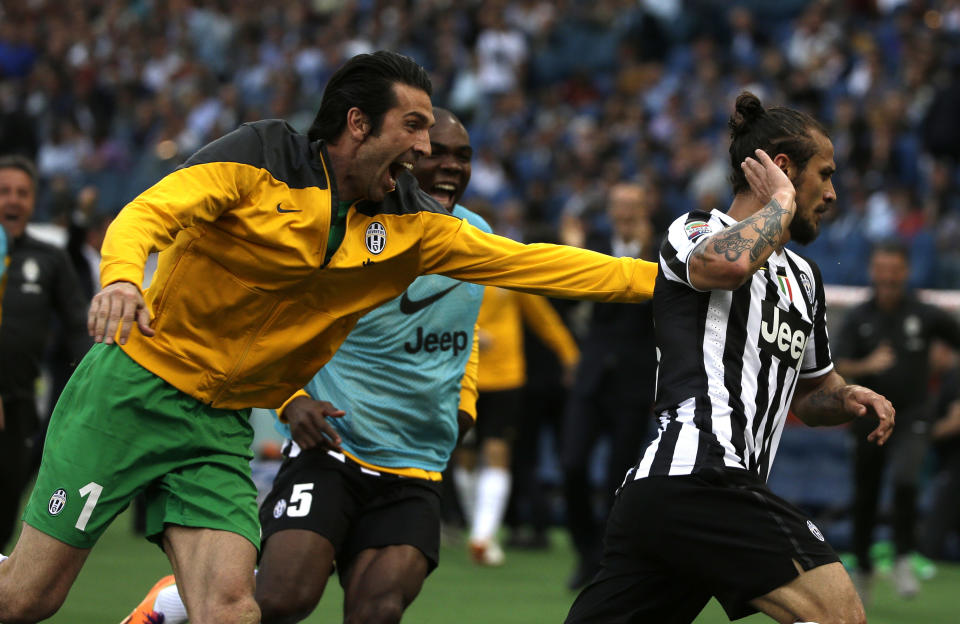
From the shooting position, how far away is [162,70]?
83.5ft

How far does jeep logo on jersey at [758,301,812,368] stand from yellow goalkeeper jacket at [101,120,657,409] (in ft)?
1.65

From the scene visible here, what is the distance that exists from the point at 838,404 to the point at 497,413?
657cm

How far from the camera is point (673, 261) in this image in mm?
4344

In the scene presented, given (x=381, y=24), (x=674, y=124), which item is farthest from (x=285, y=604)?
(x=381, y=24)

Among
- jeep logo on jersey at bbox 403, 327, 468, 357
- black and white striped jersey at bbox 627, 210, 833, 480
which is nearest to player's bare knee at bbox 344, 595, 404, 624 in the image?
jeep logo on jersey at bbox 403, 327, 468, 357

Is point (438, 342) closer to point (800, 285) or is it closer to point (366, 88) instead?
point (366, 88)

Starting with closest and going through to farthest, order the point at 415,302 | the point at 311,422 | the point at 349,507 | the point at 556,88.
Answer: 1. the point at 311,422
2. the point at 349,507
3. the point at 415,302
4. the point at 556,88

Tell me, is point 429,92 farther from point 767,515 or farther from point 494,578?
point 494,578

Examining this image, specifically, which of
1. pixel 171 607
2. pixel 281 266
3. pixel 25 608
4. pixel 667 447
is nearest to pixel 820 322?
pixel 667 447

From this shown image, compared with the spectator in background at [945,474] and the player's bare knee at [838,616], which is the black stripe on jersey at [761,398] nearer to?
the player's bare knee at [838,616]

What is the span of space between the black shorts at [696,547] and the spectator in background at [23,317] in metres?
4.34

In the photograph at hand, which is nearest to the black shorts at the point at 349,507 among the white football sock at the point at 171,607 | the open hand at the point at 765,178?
the white football sock at the point at 171,607

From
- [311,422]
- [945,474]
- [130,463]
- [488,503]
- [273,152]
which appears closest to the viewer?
[273,152]

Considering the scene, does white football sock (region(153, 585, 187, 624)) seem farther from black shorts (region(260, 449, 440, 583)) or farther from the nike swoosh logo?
the nike swoosh logo
